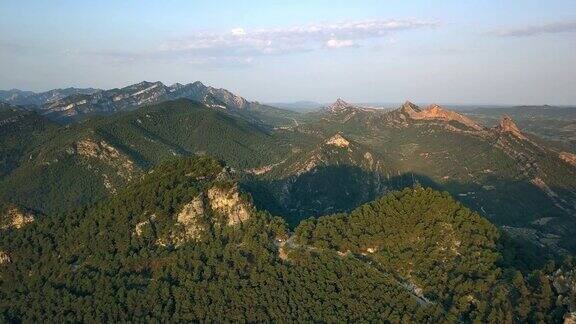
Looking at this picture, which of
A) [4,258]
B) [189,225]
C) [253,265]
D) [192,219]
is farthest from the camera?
[4,258]

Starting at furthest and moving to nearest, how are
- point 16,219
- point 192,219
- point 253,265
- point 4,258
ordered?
Answer: point 16,219 → point 4,258 → point 192,219 → point 253,265

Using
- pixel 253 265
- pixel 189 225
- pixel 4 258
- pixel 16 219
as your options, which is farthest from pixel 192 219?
pixel 16 219

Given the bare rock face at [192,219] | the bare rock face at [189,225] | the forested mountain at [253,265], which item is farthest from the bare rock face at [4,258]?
the bare rock face at [192,219]

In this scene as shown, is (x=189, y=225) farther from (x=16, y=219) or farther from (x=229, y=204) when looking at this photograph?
(x=16, y=219)

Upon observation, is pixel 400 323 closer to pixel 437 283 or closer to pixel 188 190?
pixel 437 283

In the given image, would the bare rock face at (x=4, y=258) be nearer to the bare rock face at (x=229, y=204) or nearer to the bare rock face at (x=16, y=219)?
the bare rock face at (x=16, y=219)

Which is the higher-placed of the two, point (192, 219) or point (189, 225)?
point (192, 219)

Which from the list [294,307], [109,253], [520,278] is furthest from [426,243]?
[109,253]
